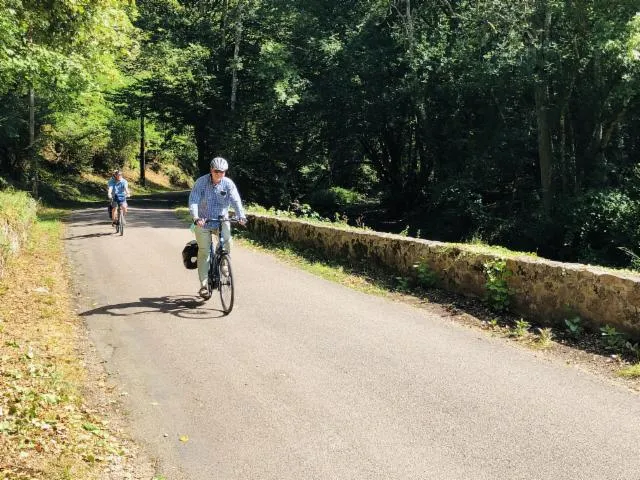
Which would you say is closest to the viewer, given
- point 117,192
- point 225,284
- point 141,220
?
point 225,284

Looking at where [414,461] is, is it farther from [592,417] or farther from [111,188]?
[111,188]

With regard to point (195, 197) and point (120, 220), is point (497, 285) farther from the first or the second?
point (120, 220)

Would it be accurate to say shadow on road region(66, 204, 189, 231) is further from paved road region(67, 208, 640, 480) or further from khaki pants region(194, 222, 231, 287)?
paved road region(67, 208, 640, 480)

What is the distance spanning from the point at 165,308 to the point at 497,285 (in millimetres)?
4459

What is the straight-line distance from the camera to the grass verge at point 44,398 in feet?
12.2

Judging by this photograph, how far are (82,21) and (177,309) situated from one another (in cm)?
659

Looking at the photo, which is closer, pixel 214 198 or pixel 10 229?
pixel 214 198

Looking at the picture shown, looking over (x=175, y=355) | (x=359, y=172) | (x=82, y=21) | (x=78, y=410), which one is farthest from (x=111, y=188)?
(x=359, y=172)

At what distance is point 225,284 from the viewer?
7711mm

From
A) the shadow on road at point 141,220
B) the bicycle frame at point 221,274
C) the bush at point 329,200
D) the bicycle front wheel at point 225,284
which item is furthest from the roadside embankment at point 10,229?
the bush at point 329,200

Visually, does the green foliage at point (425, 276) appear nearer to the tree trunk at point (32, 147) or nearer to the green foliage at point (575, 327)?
the green foliage at point (575, 327)

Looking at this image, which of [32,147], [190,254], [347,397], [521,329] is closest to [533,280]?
[521,329]

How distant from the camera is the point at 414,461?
385 cm

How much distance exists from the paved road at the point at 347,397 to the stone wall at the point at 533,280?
2.98 ft
